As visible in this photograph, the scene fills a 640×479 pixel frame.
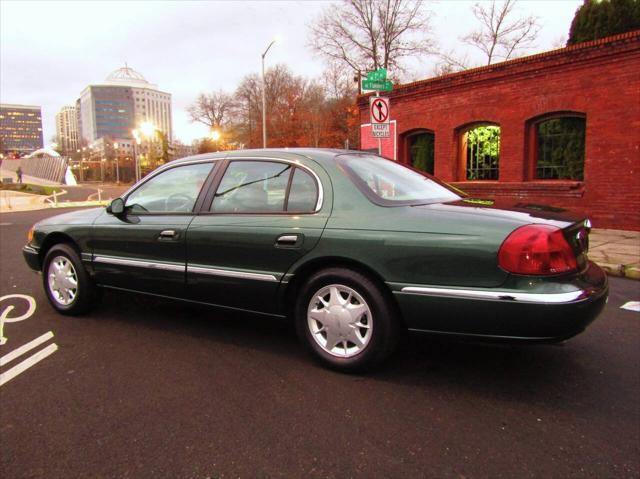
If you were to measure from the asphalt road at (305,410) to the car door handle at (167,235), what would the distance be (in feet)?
2.71

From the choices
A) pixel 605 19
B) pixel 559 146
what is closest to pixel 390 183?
Result: pixel 559 146

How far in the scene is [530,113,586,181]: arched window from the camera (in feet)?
35.6

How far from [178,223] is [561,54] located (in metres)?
9.99

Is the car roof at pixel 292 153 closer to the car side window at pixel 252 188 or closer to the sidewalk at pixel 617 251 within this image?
the car side window at pixel 252 188

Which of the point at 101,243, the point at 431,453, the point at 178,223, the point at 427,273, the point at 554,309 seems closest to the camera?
the point at 431,453

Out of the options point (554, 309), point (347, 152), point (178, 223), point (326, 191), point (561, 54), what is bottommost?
point (554, 309)

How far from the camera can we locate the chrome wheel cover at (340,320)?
3.03 meters

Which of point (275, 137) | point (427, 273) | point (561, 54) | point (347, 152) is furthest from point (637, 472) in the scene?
point (275, 137)

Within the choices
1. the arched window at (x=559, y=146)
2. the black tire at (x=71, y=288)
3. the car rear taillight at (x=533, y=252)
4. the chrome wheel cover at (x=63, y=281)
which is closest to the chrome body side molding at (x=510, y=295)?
the car rear taillight at (x=533, y=252)

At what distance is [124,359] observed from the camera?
3480mm

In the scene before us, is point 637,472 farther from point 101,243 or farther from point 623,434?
point 101,243

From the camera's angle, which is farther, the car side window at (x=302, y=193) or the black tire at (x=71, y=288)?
→ the black tire at (x=71, y=288)

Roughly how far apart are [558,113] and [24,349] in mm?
11253

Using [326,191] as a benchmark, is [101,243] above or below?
below
